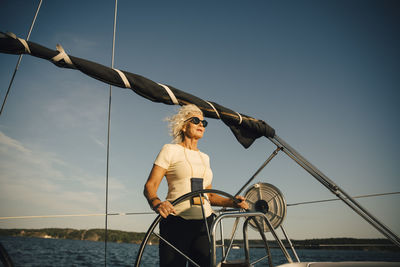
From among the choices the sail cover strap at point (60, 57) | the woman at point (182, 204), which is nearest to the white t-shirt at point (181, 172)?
the woman at point (182, 204)

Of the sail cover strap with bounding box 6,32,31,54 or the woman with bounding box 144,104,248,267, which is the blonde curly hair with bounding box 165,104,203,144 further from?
the sail cover strap with bounding box 6,32,31,54

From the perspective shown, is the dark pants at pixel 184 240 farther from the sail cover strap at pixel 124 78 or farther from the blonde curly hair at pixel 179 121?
the sail cover strap at pixel 124 78

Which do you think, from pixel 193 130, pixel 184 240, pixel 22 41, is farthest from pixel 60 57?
pixel 184 240

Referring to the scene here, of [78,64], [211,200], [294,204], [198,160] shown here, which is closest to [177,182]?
[198,160]

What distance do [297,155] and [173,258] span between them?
1898mm

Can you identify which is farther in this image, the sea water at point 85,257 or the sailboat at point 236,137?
the sea water at point 85,257

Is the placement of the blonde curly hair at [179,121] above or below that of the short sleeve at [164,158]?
above

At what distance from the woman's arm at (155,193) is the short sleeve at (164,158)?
22mm

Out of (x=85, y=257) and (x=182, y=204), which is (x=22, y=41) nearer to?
(x=182, y=204)

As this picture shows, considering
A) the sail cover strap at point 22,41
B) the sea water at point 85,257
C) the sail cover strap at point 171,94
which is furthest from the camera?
the sea water at point 85,257

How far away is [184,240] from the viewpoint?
1.60 meters

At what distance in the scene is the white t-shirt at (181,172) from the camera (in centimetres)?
161

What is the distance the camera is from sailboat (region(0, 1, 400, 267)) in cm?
148

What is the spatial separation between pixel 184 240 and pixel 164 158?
50 cm
